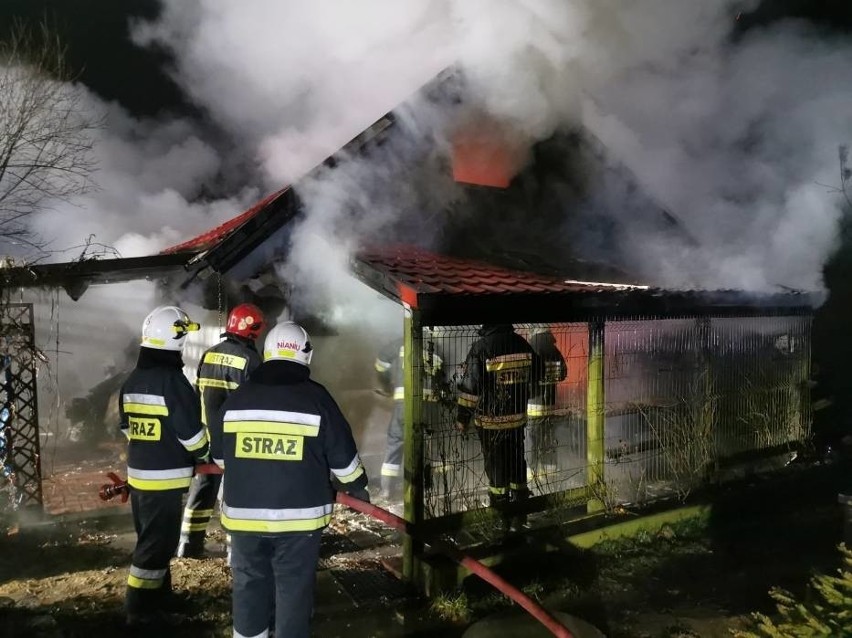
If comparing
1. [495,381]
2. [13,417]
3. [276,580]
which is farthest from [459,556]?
[13,417]

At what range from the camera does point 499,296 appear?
16.3ft

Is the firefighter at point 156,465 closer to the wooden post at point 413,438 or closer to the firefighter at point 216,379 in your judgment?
the firefighter at point 216,379

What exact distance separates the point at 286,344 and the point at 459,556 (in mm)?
2186

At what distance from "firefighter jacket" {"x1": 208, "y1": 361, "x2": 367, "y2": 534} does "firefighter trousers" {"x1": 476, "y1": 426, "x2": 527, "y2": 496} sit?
2349 millimetres

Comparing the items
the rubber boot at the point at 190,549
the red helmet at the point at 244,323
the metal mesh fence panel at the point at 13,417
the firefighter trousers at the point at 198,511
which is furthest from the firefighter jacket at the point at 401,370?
the metal mesh fence panel at the point at 13,417

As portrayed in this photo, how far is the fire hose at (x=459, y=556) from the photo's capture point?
3.21m

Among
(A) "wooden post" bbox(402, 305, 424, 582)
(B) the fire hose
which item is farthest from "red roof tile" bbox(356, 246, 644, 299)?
(B) the fire hose

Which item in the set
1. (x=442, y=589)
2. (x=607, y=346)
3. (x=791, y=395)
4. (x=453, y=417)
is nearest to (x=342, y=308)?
(x=453, y=417)

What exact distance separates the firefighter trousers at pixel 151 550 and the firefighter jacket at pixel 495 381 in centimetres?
257

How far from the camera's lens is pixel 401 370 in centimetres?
725

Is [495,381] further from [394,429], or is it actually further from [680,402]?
[680,402]

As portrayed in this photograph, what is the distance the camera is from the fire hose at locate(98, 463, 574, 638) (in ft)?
10.5

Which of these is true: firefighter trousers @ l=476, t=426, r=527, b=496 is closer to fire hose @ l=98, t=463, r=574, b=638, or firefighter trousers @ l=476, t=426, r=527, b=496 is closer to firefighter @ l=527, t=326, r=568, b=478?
firefighter @ l=527, t=326, r=568, b=478

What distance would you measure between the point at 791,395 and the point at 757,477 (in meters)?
1.57
